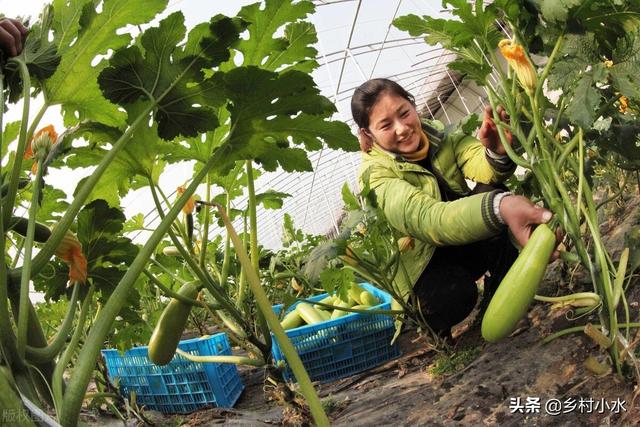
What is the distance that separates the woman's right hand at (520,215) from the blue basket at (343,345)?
1.01 m

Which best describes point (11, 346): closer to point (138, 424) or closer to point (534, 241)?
point (534, 241)

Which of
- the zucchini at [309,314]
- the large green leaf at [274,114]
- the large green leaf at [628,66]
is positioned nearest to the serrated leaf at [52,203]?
the large green leaf at [274,114]

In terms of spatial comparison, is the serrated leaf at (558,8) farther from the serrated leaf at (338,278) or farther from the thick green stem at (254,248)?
the serrated leaf at (338,278)

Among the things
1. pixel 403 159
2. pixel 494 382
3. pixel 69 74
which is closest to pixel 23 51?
pixel 69 74

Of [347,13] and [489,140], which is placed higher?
[347,13]

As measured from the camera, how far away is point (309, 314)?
2.56 meters

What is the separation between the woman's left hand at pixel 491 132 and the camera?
1.62 metres

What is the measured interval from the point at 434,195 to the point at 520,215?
71 cm

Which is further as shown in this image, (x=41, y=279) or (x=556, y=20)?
(x=41, y=279)

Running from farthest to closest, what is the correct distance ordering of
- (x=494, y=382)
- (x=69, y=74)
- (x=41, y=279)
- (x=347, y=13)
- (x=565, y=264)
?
(x=347, y=13) < (x=565, y=264) < (x=494, y=382) < (x=41, y=279) < (x=69, y=74)

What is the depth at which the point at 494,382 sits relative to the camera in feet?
4.70

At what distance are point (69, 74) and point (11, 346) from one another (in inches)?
23.6

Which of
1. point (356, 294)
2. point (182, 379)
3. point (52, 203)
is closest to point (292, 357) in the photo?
point (52, 203)

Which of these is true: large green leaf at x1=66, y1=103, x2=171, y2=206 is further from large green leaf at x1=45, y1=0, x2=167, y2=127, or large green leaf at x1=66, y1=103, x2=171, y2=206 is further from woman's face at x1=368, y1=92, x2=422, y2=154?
woman's face at x1=368, y1=92, x2=422, y2=154
